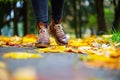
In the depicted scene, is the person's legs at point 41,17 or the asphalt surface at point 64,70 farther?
the person's legs at point 41,17

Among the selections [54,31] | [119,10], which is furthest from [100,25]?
[54,31]

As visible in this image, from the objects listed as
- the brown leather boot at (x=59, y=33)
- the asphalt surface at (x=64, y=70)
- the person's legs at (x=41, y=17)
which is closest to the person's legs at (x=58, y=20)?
the brown leather boot at (x=59, y=33)

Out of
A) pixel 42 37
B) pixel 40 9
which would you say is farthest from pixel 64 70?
pixel 40 9

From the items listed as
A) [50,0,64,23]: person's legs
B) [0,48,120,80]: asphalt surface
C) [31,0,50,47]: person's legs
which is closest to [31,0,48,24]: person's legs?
[31,0,50,47]: person's legs

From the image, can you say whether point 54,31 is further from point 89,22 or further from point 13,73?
point 89,22

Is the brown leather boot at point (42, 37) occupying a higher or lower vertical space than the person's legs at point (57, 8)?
lower

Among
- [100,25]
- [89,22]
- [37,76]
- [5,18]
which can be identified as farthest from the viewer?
[89,22]

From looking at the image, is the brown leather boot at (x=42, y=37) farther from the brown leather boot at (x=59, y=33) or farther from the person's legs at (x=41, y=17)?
the brown leather boot at (x=59, y=33)

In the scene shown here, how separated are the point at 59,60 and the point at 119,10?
1535 centimetres

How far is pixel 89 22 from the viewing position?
109 feet

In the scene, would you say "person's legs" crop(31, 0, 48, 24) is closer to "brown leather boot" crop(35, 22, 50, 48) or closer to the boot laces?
"brown leather boot" crop(35, 22, 50, 48)

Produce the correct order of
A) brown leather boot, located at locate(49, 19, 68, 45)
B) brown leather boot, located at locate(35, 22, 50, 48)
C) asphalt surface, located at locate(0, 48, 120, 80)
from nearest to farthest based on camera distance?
1. asphalt surface, located at locate(0, 48, 120, 80)
2. brown leather boot, located at locate(35, 22, 50, 48)
3. brown leather boot, located at locate(49, 19, 68, 45)

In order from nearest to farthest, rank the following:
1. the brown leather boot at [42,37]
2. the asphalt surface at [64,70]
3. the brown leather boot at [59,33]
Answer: the asphalt surface at [64,70], the brown leather boot at [42,37], the brown leather boot at [59,33]

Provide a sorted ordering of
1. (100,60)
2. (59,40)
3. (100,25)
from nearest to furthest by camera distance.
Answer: (100,60), (59,40), (100,25)
